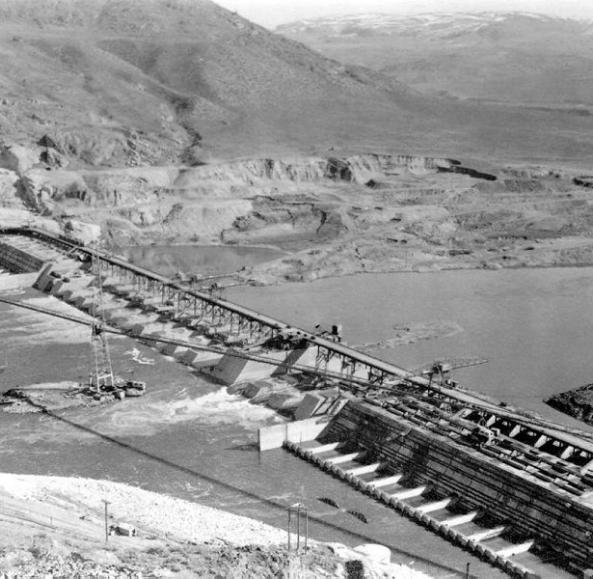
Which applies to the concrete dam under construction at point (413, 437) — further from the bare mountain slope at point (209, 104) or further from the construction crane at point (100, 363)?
the bare mountain slope at point (209, 104)

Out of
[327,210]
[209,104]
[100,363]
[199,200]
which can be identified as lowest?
[100,363]

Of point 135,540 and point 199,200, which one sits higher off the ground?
point 135,540

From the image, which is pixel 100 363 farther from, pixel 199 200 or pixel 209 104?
pixel 209 104

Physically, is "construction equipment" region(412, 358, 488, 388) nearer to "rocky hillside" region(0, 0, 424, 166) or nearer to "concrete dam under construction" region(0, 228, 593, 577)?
"concrete dam under construction" region(0, 228, 593, 577)

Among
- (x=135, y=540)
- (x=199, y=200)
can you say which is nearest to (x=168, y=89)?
(x=199, y=200)

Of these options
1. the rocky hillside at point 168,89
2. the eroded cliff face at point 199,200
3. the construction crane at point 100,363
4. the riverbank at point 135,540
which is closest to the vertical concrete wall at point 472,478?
the riverbank at point 135,540
